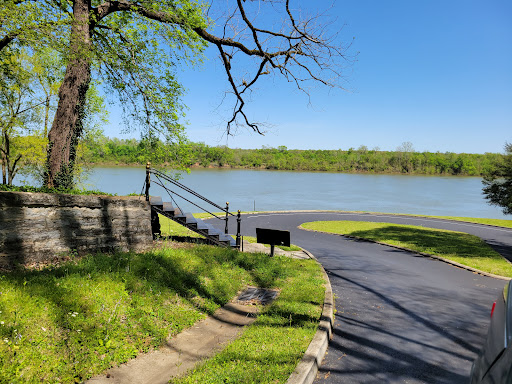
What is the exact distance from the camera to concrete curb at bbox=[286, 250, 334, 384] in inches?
158

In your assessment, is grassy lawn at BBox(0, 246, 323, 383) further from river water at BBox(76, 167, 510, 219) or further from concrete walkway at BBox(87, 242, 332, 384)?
river water at BBox(76, 167, 510, 219)

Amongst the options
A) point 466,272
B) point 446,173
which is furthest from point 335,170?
point 466,272

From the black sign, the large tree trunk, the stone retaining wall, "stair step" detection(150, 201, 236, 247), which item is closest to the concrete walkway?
the stone retaining wall

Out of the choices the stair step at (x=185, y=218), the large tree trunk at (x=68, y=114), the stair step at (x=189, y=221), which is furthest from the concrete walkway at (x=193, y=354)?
the large tree trunk at (x=68, y=114)

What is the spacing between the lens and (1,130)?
2056cm

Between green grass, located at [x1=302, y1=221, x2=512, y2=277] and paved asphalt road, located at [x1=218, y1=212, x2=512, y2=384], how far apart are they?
1050 millimetres

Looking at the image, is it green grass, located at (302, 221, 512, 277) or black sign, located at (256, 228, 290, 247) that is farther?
green grass, located at (302, 221, 512, 277)

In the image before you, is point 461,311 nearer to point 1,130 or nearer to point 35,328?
point 35,328

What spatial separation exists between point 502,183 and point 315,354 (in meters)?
17.7

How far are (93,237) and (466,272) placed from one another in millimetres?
11018

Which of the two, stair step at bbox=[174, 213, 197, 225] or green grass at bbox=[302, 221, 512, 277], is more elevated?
stair step at bbox=[174, 213, 197, 225]

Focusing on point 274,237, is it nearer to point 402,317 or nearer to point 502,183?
point 402,317

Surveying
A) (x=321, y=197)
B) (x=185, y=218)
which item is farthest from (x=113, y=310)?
(x=321, y=197)

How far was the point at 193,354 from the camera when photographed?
4.74 metres
